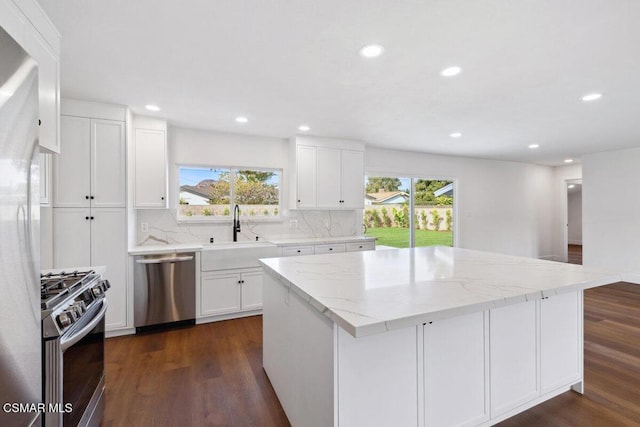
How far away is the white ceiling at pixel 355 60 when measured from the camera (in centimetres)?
164

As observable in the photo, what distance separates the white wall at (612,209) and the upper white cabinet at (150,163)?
7.61 meters

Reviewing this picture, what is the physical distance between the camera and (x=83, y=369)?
1526 mm

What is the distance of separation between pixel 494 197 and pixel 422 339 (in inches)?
246

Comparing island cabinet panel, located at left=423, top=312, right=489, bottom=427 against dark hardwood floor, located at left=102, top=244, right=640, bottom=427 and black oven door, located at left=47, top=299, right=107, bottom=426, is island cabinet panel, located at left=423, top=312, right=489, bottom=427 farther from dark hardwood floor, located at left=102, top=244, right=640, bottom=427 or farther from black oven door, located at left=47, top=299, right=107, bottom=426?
black oven door, located at left=47, top=299, right=107, bottom=426

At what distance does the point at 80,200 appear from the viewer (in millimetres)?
2984

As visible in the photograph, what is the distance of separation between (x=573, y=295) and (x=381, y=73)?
2.17m

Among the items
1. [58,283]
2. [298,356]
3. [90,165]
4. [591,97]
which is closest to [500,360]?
[298,356]

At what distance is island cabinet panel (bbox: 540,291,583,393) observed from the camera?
1.93 meters

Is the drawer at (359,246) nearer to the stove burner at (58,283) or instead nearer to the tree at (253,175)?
the tree at (253,175)

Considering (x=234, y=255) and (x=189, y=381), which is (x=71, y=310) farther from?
(x=234, y=255)

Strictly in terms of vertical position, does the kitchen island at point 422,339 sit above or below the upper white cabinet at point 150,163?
below

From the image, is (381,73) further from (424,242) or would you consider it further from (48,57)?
(424,242)

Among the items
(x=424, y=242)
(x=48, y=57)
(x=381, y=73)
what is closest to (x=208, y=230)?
(x=48, y=57)

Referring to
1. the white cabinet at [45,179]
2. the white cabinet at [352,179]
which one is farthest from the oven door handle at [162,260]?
the white cabinet at [352,179]
